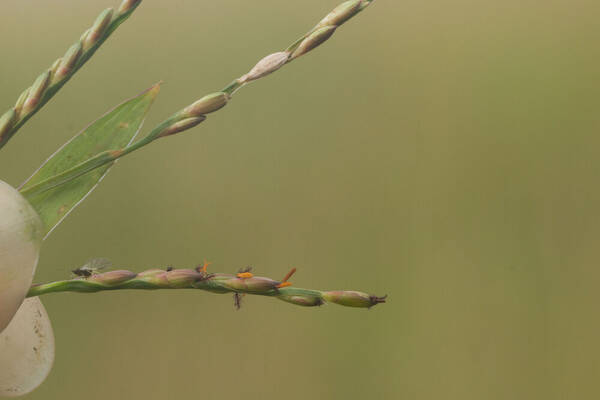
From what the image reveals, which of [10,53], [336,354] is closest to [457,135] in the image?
[336,354]

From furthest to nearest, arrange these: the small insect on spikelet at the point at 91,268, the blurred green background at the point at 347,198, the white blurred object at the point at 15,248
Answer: the blurred green background at the point at 347,198, the small insect on spikelet at the point at 91,268, the white blurred object at the point at 15,248

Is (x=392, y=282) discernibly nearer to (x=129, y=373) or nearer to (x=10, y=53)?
(x=129, y=373)

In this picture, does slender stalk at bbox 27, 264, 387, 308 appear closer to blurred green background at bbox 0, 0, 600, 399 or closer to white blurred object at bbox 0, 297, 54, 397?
white blurred object at bbox 0, 297, 54, 397

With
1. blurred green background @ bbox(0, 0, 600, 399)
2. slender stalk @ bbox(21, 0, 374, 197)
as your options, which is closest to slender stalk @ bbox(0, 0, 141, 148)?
slender stalk @ bbox(21, 0, 374, 197)

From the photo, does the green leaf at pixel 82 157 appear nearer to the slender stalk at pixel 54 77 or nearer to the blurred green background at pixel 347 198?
the slender stalk at pixel 54 77

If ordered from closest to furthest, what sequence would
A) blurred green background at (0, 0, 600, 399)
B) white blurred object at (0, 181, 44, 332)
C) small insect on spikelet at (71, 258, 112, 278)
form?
white blurred object at (0, 181, 44, 332), small insect on spikelet at (71, 258, 112, 278), blurred green background at (0, 0, 600, 399)

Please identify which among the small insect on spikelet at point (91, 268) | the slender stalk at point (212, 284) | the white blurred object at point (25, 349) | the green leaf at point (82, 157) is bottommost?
the white blurred object at point (25, 349)

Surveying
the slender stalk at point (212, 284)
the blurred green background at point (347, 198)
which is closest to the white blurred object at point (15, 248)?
the slender stalk at point (212, 284)

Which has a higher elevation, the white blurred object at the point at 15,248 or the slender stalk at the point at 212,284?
the white blurred object at the point at 15,248
